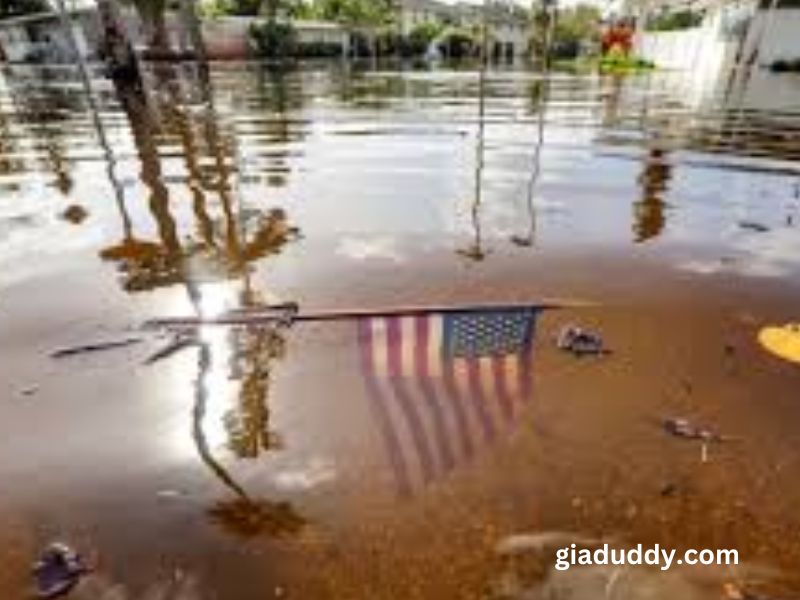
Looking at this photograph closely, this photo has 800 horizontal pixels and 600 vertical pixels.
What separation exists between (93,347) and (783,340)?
5934 mm

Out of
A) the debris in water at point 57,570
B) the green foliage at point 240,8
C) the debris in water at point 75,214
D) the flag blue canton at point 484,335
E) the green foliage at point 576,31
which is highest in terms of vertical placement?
the flag blue canton at point 484,335

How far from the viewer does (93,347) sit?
265 inches

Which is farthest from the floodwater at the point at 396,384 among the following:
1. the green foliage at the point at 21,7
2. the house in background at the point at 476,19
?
the house in background at the point at 476,19

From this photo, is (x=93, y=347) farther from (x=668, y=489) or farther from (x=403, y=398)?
(x=668, y=489)

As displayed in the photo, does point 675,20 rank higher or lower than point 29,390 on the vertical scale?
lower

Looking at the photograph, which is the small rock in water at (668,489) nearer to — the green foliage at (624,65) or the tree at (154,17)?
the green foliage at (624,65)

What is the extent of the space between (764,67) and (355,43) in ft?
113

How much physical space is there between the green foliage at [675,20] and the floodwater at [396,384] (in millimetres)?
60397

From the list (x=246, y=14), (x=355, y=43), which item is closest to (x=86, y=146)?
(x=355, y=43)

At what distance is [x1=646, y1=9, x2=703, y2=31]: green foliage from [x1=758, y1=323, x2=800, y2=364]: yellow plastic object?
65014mm

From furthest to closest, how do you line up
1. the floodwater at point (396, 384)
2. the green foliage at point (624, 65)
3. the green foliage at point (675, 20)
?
the green foliage at point (675, 20), the green foliage at point (624, 65), the floodwater at point (396, 384)

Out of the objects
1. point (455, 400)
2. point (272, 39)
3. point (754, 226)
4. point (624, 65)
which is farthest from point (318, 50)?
point (455, 400)

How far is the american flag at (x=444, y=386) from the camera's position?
17.0ft

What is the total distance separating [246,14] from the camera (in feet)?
236
